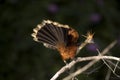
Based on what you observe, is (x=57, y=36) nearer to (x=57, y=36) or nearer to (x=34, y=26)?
(x=57, y=36)

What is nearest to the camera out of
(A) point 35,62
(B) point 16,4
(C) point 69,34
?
(C) point 69,34

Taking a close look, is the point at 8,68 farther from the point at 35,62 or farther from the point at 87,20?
the point at 87,20

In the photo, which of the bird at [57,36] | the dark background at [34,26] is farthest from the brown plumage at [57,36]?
the dark background at [34,26]

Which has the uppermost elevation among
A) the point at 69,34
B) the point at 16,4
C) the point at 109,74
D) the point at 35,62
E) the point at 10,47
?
the point at 16,4

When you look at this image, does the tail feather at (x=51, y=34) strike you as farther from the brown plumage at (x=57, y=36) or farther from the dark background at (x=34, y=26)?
the dark background at (x=34, y=26)

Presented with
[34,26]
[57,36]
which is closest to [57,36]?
[57,36]

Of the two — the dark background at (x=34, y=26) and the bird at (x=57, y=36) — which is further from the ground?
the dark background at (x=34, y=26)

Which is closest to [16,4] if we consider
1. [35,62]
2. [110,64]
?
[35,62]
